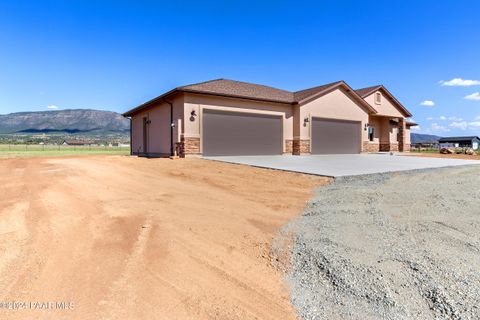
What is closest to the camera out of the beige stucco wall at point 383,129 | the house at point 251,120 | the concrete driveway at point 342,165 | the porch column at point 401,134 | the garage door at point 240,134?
the concrete driveway at point 342,165

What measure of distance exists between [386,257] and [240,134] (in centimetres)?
1304

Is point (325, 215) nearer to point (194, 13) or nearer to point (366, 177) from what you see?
point (366, 177)

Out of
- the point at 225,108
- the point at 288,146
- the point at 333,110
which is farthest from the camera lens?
the point at 333,110

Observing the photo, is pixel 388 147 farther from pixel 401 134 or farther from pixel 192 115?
pixel 192 115

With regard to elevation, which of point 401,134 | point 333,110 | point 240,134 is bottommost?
point 240,134

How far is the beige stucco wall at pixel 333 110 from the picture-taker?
1773 centimetres

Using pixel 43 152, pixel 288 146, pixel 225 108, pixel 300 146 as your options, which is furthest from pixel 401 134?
pixel 43 152

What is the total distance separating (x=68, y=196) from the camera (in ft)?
17.4

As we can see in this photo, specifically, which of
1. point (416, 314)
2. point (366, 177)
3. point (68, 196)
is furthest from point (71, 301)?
point (366, 177)

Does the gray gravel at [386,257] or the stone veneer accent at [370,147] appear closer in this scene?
the gray gravel at [386,257]

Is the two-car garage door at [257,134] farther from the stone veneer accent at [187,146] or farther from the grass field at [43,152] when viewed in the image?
the grass field at [43,152]

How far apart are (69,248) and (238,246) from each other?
1968 mm

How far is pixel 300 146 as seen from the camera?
17469 millimetres

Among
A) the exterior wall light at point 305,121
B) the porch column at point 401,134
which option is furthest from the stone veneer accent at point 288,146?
the porch column at point 401,134
